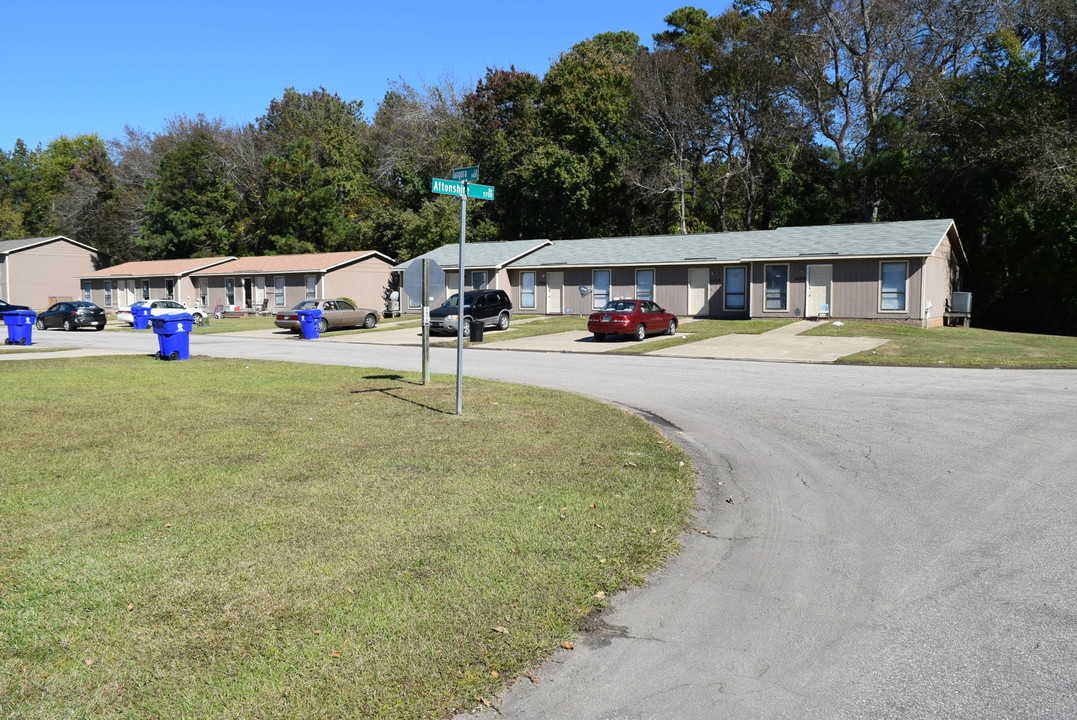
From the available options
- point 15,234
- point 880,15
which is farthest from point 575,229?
point 15,234

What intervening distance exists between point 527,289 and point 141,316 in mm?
19567

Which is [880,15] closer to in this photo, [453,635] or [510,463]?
[510,463]

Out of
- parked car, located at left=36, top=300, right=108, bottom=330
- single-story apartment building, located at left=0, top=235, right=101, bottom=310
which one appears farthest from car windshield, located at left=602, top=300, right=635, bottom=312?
single-story apartment building, located at left=0, top=235, right=101, bottom=310

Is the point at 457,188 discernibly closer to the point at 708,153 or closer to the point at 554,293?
the point at 554,293

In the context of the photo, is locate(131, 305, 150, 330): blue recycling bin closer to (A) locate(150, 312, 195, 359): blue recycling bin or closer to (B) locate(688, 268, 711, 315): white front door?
(A) locate(150, 312, 195, 359): blue recycling bin

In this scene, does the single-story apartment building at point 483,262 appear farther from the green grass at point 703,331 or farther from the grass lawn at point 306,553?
the grass lawn at point 306,553

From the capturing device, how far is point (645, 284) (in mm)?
39906

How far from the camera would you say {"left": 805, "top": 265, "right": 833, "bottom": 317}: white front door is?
3478 centimetres

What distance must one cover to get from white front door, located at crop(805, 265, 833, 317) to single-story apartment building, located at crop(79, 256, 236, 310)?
129ft

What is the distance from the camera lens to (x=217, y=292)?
180 ft

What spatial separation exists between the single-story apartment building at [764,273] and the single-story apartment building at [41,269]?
37.2 m

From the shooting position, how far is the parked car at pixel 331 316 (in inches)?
1388

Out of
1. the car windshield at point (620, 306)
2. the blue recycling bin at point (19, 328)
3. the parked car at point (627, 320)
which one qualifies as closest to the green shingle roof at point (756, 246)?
the parked car at point (627, 320)

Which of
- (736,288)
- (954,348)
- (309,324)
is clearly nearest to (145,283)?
(309,324)
